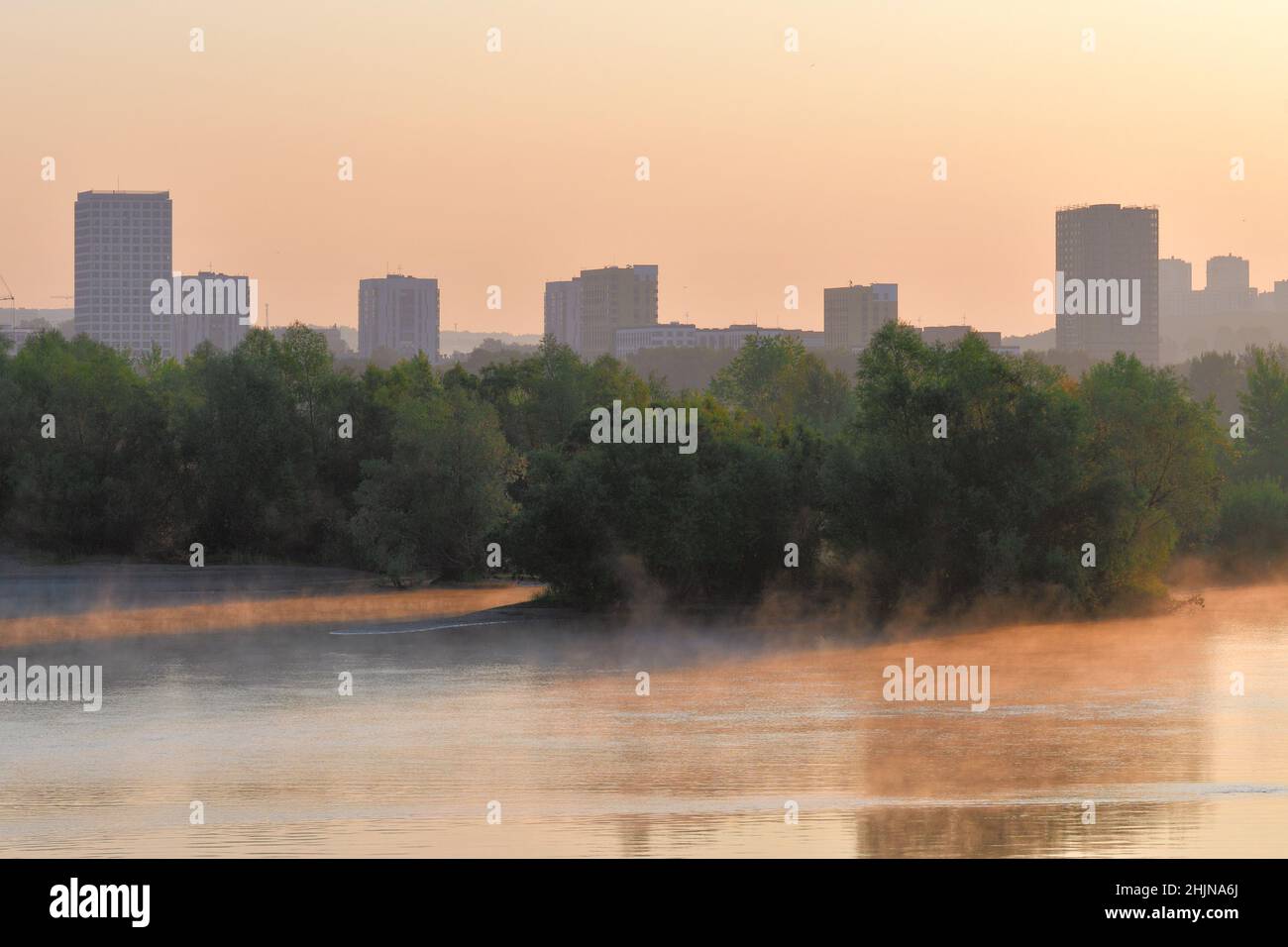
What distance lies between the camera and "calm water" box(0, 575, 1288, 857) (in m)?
21.6

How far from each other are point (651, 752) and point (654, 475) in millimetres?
31763

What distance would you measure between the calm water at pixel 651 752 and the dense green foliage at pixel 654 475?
8.35m

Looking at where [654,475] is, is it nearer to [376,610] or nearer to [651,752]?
[376,610]

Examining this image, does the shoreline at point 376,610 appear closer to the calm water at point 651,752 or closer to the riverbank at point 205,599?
the riverbank at point 205,599

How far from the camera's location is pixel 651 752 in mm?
29188

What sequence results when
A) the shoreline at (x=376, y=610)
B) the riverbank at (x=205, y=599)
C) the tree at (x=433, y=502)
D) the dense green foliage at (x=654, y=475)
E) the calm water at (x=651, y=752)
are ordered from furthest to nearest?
the tree at (x=433, y=502), the dense green foliage at (x=654, y=475), the riverbank at (x=205, y=599), the shoreline at (x=376, y=610), the calm water at (x=651, y=752)

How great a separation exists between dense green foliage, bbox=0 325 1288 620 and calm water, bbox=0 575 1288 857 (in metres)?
8.35

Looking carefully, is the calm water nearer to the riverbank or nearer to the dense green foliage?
the riverbank

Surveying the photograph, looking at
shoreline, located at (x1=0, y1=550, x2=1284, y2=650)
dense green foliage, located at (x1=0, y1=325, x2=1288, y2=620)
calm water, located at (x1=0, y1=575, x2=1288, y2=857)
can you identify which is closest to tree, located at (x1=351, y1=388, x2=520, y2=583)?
dense green foliage, located at (x1=0, y1=325, x2=1288, y2=620)

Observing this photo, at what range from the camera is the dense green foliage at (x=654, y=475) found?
57344 mm

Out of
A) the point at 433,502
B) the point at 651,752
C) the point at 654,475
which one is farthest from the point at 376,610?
the point at 651,752

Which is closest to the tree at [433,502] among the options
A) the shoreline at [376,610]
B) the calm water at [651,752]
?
the shoreline at [376,610]
